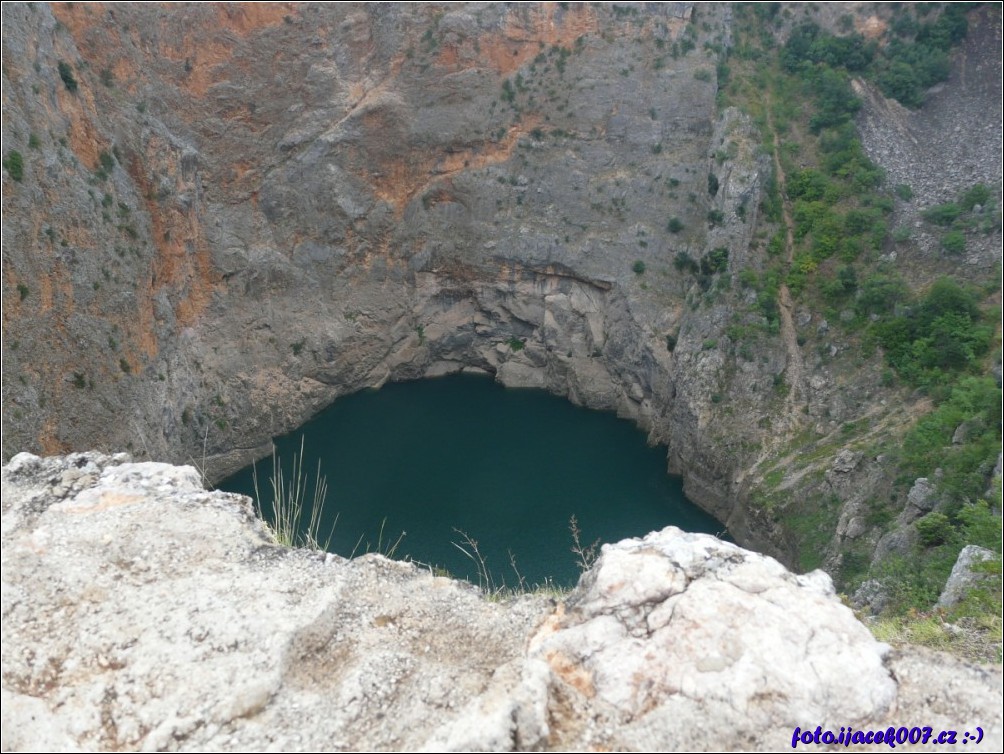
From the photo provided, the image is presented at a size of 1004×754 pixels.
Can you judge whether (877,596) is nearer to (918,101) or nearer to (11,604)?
(11,604)

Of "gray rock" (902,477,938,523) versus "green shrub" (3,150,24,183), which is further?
"green shrub" (3,150,24,183)

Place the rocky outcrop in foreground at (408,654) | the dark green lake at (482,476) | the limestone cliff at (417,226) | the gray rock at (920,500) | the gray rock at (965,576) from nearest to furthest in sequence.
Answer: the rocky outcrop in foreground at (408,654), the gray rock at (965,576), the gray rock at (920,500), the limestone cliff at (417,226), the dark green lake at (482,476)

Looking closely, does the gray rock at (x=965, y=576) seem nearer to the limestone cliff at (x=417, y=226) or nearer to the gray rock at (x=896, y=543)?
the gray rock at (x=896, y=543)

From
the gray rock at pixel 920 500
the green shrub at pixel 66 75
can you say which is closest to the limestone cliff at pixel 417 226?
the green shrub at pixel 66 75

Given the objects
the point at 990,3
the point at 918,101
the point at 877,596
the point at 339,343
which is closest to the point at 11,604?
the point at 877,596

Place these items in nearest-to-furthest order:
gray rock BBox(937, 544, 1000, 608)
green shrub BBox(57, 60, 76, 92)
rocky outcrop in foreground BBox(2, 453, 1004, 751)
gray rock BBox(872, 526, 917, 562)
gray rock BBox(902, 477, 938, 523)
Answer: rocky outcrop in foreground BBox(2, 453, 1004, 751) < gray rock BBox(937, 544, 1000, 608) < gray rock BBox(872, 526, 917, 562) < gray rock BBox(902, 477, 938, 523) < green shrub BBox(57, 60, 76, 92)

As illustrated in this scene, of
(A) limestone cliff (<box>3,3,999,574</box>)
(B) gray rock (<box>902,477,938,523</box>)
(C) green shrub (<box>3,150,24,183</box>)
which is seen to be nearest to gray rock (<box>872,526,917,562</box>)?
(B) gray rock (<box>902,477,938,523</box>)

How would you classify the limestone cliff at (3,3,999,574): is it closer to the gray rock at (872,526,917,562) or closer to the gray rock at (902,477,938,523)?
the gray rock at (902,477,938,523)

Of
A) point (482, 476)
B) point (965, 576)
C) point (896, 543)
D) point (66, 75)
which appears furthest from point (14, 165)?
point (896, 543)
